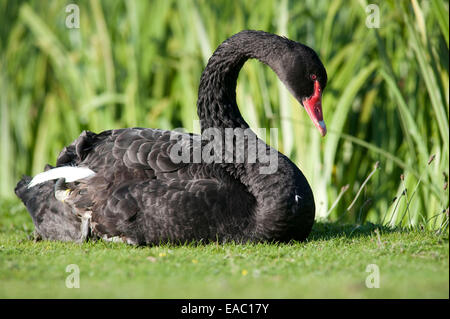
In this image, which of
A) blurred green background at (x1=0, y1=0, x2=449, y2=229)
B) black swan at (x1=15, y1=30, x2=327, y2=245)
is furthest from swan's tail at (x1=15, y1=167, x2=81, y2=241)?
blurred green background at (x1=0, y1=0, x2=449, y2=229)

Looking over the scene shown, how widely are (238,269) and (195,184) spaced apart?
3.57 ft

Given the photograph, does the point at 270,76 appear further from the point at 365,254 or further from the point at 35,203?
the point at 365,254

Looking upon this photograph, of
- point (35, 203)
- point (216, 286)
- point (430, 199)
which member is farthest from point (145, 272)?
point (430, 199)

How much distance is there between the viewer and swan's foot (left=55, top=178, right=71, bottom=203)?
5.30 m

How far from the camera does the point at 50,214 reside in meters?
5.47

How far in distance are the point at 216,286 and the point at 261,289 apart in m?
0.25

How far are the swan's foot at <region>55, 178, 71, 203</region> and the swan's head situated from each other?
2.02 m

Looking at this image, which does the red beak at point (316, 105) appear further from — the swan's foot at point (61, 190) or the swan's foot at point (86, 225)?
the swan's foot at point (61, 190)

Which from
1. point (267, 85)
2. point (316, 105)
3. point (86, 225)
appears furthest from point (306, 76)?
point (267, 85)

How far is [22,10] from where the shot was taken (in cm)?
969

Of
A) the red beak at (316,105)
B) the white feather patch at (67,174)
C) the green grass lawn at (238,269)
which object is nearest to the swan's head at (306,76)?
the red beak at (316,105)

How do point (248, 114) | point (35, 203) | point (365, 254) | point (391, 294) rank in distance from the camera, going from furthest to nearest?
point (248, 114), point (35, 203), point (365, 254), point (391, 294)

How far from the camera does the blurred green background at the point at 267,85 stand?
265 inches

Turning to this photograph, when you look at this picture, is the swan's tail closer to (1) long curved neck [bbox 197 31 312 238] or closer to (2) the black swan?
(2) the black swan
